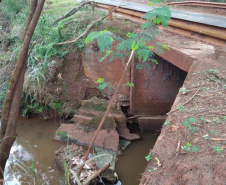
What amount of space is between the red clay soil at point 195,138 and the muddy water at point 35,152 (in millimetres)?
2969

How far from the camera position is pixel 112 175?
4773mm

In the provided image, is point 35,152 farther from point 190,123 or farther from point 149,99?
point 190,123

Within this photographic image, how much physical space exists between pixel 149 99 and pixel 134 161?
75.1 inches

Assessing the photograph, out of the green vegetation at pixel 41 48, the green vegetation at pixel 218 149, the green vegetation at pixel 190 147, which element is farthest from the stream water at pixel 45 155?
the green vegetation at pixel 218 149

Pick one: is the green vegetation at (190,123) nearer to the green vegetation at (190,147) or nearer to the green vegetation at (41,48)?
the green vegetation at (190,147)

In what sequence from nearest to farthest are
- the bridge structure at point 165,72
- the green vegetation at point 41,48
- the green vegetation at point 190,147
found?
the green vegetation at point 190,147 < the bridge structure at point 165,72 < the green vegetation at point 41,48

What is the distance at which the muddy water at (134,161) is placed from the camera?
16.8 feet

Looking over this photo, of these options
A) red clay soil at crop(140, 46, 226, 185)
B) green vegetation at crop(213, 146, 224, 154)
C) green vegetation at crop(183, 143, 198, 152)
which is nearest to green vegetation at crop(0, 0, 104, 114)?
red clay soil at crop(140, 46, 226, 185)

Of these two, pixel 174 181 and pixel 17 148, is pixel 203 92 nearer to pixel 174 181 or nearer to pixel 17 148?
pixel 174 181

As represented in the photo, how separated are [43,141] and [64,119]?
1123mm

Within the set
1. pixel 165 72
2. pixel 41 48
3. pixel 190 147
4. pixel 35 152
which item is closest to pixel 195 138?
pixel 190 147

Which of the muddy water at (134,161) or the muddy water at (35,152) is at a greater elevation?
the muddy water at (35,152)

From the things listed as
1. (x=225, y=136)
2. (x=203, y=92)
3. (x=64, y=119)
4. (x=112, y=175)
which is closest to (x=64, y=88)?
(x=64, y=119)

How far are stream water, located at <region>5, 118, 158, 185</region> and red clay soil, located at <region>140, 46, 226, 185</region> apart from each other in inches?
99.4
